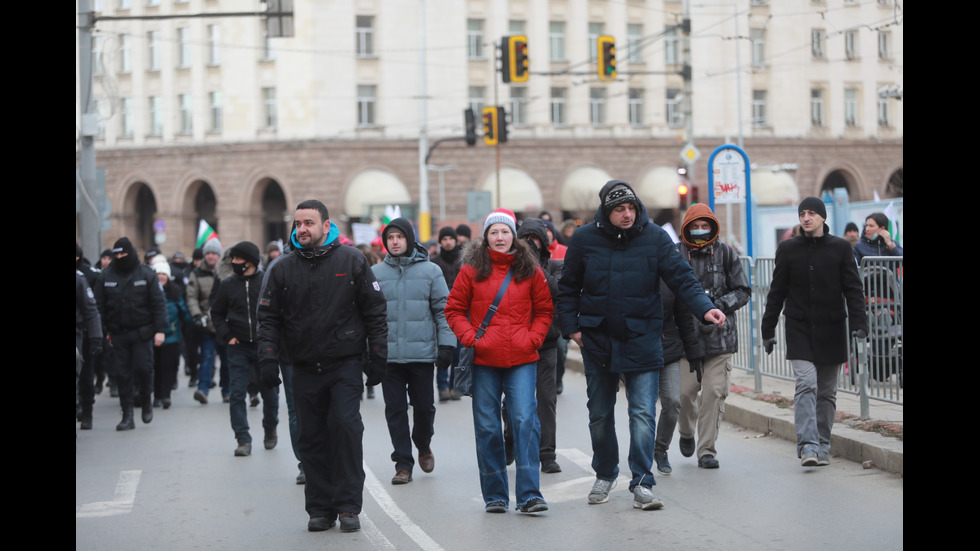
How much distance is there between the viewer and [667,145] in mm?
54656

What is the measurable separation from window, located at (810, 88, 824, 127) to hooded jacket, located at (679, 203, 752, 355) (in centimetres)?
4726

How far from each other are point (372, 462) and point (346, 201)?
131 feet

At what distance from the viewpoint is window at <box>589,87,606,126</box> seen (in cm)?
5369

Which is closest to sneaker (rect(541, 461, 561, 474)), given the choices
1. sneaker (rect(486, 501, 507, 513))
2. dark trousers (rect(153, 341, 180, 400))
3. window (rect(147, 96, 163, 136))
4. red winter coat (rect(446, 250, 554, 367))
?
sneaker (rect(486, 501, 507, 513))

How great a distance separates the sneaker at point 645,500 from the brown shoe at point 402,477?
2.05 meters

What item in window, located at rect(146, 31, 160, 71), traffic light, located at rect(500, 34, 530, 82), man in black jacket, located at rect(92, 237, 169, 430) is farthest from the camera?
window, located at rect(146, 31, 160, 71)

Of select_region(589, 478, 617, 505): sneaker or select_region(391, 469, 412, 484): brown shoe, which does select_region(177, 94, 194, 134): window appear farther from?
select_region(589, 478, 617, 505): sneaker

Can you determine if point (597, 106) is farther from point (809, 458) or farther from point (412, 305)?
point (809, 458)

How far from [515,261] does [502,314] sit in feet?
1.16

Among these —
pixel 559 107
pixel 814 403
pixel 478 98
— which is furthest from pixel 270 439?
pixel 559 107
